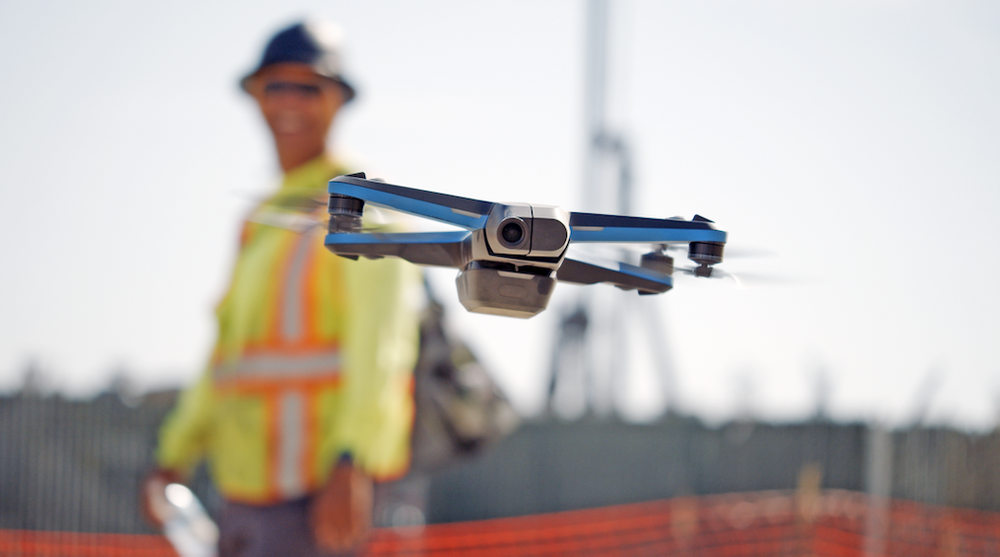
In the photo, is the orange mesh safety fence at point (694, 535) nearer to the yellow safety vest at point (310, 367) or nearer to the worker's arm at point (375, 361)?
the yellow safety vest at point (310, 367)

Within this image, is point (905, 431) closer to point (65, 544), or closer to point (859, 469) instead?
point (859, 469)

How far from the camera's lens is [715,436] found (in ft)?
39.8

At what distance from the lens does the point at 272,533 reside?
3.42 meters

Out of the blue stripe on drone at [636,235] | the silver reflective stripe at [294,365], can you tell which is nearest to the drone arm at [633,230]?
the blue stripe on drone at [636,235]

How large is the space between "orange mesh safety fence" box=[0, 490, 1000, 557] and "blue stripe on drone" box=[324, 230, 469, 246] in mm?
6890

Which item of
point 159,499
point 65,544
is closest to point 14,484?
point 65,544

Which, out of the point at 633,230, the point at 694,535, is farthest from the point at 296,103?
the point at 694,535

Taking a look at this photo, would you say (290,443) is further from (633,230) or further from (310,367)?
(633,230)

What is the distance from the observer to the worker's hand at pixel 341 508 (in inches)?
125

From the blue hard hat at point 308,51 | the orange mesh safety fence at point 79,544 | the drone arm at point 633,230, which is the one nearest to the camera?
the drone arm at point 633,230

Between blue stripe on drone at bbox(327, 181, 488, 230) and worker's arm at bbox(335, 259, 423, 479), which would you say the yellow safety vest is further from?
blue stripe on drone at bbox(327, 181, 488, 230)

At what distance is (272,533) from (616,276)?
246cm

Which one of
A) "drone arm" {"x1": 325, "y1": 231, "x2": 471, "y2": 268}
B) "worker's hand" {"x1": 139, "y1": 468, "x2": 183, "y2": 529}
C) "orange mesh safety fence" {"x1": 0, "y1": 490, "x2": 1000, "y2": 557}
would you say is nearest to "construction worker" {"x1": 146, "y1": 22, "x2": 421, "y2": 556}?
"worker's hand" {"x1": 139, "y1": 468, "x2": 183, "y2": 529}

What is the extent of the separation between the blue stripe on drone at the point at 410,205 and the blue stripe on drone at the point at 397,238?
0.15 ft
